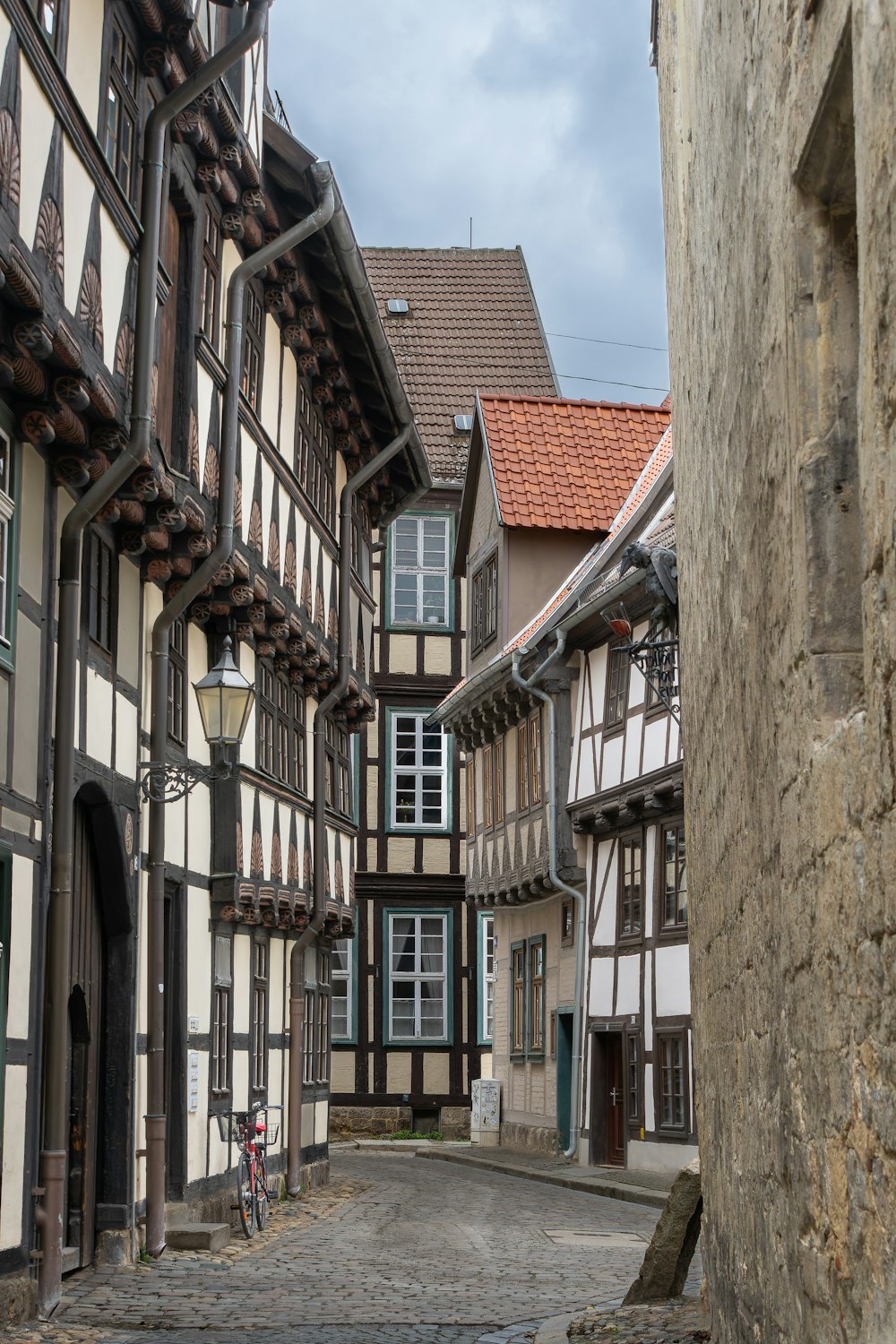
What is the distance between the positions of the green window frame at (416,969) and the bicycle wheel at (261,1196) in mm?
18406

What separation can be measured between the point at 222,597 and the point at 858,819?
12072mm

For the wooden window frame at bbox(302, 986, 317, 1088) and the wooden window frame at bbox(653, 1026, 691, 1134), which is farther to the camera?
the wooden window frame at bbox(653, 1026, 691, 1134)

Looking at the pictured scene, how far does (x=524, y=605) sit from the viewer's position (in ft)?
95.6

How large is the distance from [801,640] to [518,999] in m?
26.5

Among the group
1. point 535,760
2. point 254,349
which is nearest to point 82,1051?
point 254,349

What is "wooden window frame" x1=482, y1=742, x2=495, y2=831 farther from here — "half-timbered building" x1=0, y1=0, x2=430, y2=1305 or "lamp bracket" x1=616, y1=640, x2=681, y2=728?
"lamp bracket" x1=616, y1=640, x2=681, y2=728

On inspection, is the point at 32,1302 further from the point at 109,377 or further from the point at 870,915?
the point at 870,915

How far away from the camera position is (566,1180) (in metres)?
22.1

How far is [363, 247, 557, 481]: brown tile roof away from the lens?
3800cm

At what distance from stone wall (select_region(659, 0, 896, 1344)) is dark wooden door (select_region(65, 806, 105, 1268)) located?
20.1 feet

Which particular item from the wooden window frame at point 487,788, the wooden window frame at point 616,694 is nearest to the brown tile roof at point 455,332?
the wooden window frame at point 487,788

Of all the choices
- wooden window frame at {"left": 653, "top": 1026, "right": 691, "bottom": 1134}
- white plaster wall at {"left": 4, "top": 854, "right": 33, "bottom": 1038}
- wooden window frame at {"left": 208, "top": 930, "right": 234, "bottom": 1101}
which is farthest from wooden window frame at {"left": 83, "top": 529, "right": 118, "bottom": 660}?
wooden window frame at {"left": 653, "top": 1026, "right": 691, "bottom": 1134}

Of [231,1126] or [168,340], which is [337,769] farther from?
[168,340]

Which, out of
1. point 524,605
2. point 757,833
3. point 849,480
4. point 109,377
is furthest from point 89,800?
point 524,605
